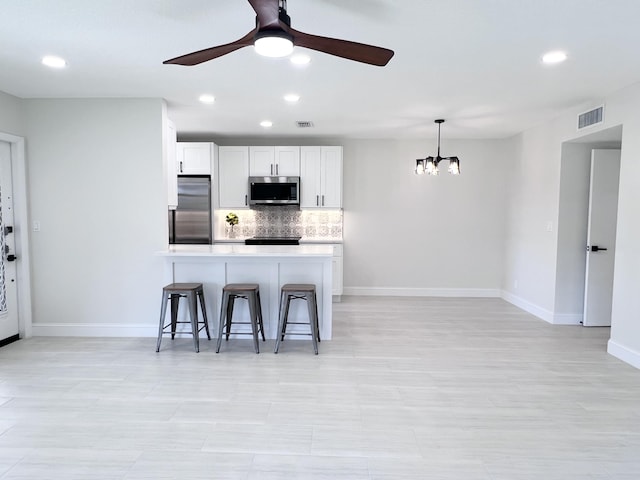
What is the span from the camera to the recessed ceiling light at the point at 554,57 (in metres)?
2.80

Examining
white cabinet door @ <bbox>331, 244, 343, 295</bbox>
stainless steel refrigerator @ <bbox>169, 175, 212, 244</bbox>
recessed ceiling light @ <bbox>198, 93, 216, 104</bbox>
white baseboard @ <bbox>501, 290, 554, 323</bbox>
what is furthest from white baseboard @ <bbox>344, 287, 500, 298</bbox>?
recessed ceiling light @ <bbox>198, 93, 216, 104</bbox>

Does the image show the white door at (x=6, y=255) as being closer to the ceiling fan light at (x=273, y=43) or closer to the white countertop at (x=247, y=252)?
the white countertop at (x=247, y=252)

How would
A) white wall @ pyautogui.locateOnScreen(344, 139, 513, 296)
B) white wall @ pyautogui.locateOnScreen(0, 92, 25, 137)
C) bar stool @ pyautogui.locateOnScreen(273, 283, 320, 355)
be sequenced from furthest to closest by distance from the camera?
white wall @ pyautogui.locateOnScreen(344, 139, 513, 296)
white wall @ pyautogui.locateOnScreen(0, 92, 25, 137)
bar stool @ pyautogui.locateOnScreen(273, 283, 320, 355)

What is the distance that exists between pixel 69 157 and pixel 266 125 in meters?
2.37

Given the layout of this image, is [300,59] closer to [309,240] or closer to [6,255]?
[309,240]

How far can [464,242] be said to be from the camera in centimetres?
629

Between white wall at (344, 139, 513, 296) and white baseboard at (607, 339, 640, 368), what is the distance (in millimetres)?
2529

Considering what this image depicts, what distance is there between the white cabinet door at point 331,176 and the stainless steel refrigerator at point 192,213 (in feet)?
5.73

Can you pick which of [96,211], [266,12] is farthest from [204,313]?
[266,12]

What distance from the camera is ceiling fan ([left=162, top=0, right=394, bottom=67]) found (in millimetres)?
1706

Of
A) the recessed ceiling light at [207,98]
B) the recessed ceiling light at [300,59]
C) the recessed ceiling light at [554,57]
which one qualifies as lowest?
the recessed ceiling light at [554,57]

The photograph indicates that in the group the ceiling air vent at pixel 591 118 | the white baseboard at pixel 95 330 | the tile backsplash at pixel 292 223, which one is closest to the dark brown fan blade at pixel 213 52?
the white baseboard at pixel 95 330

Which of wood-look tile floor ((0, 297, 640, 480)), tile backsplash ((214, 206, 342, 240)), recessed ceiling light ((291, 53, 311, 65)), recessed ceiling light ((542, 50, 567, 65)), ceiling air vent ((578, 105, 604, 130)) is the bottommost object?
wood-look tile floor ((0, 297, 640, 480))

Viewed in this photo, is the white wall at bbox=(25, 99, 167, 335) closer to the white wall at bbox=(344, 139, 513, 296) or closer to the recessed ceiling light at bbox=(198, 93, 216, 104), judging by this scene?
the recessed ceiling light at bbox=(198, 93, 216, 104)
